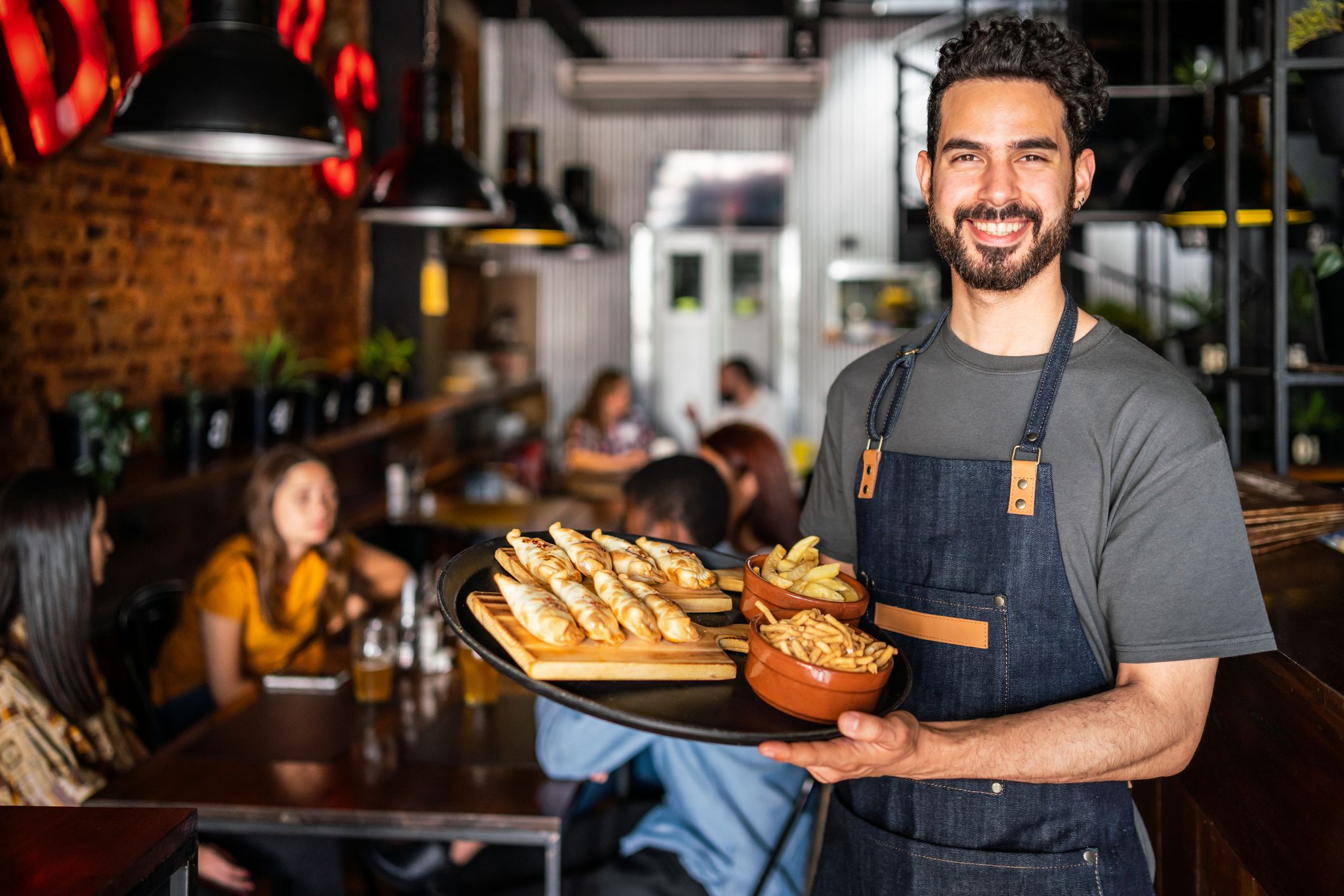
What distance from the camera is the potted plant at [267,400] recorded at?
14.0ft

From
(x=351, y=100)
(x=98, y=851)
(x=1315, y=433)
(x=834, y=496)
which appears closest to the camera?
(x=98, y=851)

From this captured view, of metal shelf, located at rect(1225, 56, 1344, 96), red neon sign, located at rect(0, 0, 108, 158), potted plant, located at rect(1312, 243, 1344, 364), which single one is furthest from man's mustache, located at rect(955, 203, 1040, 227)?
red neon sign, located at rect(0, 0, 108, 158)

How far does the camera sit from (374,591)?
3801 mm

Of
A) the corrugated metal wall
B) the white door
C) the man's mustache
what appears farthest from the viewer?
the white door

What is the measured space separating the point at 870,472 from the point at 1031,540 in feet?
0.85

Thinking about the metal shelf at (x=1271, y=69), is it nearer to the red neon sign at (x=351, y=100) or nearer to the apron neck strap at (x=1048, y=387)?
the apron neck strap at (x=1048, y=387)

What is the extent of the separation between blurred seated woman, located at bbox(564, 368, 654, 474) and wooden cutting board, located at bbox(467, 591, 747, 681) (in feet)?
18.6

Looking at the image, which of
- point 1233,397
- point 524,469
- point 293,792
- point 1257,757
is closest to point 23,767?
point 293,792

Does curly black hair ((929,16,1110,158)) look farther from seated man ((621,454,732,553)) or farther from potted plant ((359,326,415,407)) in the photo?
potted plant ((359,326,415,407))

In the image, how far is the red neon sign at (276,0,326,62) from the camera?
189 inches

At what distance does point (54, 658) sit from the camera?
91.2 inches

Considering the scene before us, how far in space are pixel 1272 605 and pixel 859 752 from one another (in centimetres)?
88

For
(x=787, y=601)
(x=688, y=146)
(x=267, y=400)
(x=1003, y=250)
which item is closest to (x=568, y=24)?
(x=688, y=146)

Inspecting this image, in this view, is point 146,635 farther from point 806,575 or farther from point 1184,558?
point 1184,558
